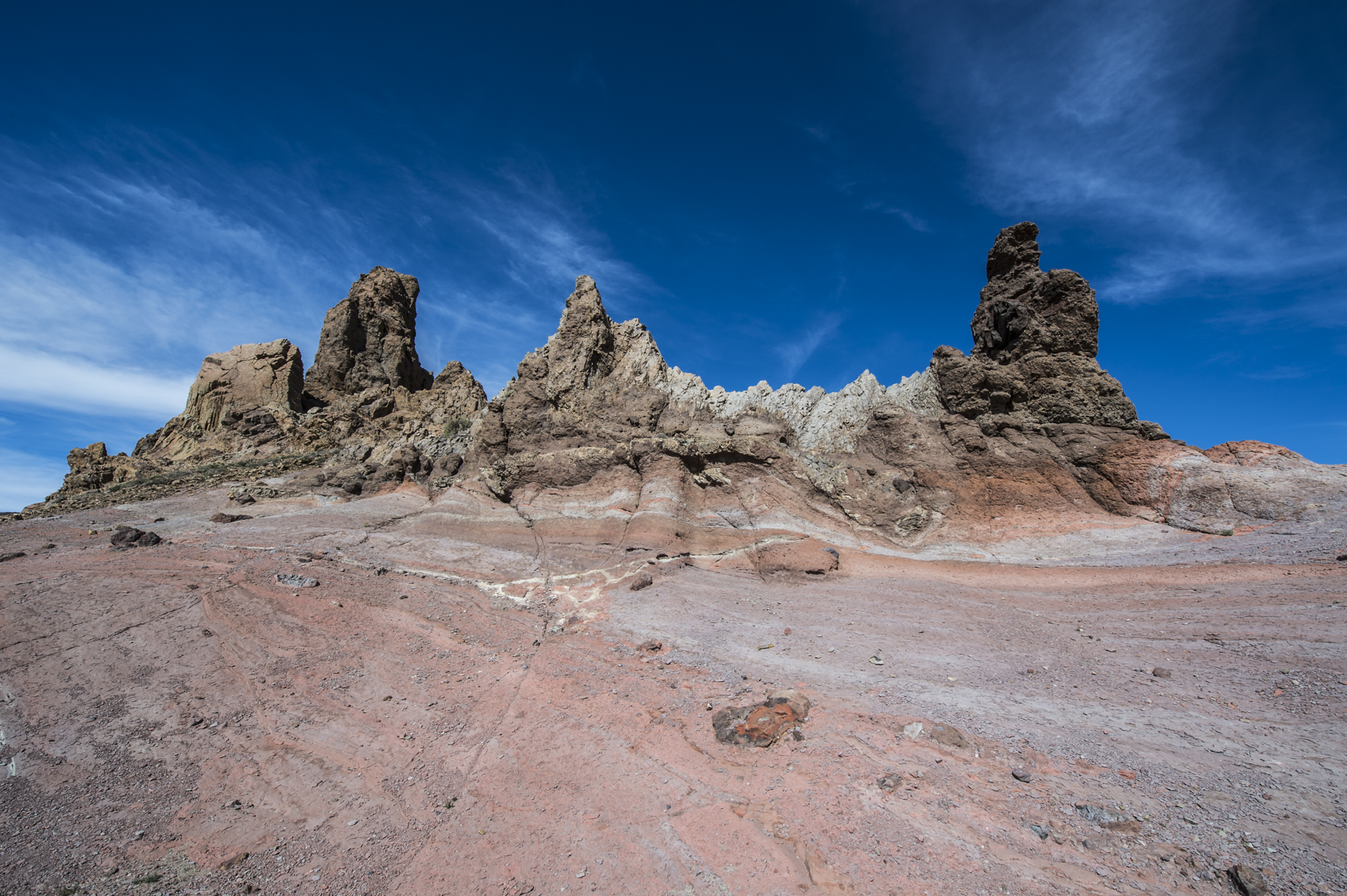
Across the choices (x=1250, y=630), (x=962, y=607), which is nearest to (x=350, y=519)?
(x=962, y=607)

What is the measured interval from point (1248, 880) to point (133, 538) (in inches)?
952

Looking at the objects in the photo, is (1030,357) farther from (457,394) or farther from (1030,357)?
(457,394)

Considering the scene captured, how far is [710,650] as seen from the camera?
1083 centimetres

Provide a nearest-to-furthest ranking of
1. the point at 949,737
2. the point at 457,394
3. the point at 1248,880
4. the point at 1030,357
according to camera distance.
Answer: the point at 1248,880 < the point at 949,737 < the point at 1030,357 < the point at 457,394

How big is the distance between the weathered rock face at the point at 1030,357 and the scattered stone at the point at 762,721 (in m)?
16.0

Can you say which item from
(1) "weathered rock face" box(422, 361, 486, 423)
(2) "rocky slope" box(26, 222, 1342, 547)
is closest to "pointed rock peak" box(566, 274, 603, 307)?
(2) "rocky slope" box(26, 222, 1342, 547)

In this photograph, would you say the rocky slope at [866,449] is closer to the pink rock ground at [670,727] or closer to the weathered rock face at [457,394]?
the weathered rock face at [457,394]

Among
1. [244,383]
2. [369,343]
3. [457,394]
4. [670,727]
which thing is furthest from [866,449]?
[244,383]

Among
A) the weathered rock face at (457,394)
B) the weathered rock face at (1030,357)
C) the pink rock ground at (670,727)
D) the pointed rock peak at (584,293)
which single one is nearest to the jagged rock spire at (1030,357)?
the weathered rock face at (1030,357)

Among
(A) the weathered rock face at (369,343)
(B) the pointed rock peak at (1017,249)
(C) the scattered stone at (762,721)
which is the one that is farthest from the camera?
(A) the weathered rock face at (369,343)

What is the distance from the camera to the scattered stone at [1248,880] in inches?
159

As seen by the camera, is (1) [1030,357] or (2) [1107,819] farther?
(1) [1030,357]

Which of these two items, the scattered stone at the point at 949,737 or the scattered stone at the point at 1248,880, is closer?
the scattered stone at the point at 1248,880

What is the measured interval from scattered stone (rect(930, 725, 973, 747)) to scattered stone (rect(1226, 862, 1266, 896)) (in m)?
2.54
